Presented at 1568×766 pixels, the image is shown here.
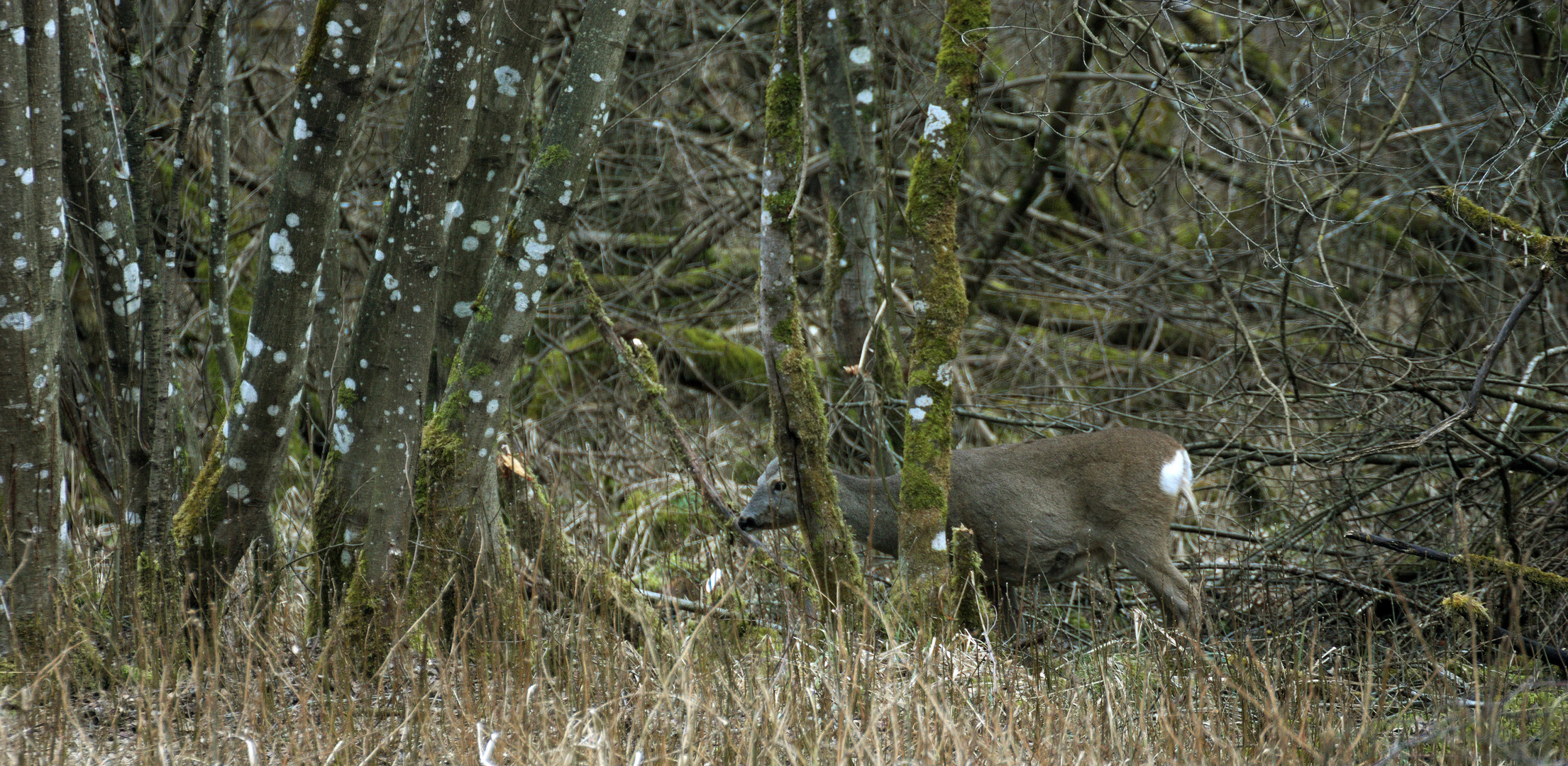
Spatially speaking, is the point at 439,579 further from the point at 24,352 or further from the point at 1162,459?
the point at 1162,459

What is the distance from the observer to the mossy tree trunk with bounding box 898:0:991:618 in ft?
13.7

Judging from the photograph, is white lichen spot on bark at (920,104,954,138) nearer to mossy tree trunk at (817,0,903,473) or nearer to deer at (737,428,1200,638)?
mossy tree trunk at (817,0,903,473)

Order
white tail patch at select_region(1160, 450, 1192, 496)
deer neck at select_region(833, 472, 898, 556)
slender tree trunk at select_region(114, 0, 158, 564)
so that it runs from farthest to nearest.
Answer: deer neck at select_region(833, 472, 898, 556) < white tail patch at select_region(1160, 450, 1192, 496) < slender tree trunk at select_region(114, 0, 158, 564)

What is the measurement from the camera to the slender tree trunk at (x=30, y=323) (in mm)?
3359

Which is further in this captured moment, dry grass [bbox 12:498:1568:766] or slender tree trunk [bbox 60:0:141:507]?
slender tree trunk [bbox 60:0:141:507]

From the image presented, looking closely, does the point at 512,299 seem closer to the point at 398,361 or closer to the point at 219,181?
the point at 398,361

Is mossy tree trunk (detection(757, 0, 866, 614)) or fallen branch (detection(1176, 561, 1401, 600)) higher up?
mossy tree trunk (detection(757, 0, 866, 614))

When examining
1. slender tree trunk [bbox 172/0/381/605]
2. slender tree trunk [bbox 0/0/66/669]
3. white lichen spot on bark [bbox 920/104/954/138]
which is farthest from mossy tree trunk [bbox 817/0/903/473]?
slender tree trunk [bbox 0/0/66/669]

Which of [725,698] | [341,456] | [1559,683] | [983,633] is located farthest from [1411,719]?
[341,456]

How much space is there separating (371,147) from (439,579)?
5.43m

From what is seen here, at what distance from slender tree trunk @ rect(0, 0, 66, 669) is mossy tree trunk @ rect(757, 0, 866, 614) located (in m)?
2.27

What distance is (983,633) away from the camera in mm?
4258

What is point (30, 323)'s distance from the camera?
136 inches

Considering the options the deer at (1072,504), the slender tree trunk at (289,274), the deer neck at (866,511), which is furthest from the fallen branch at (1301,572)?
the slender tree trunk at (289,274)
